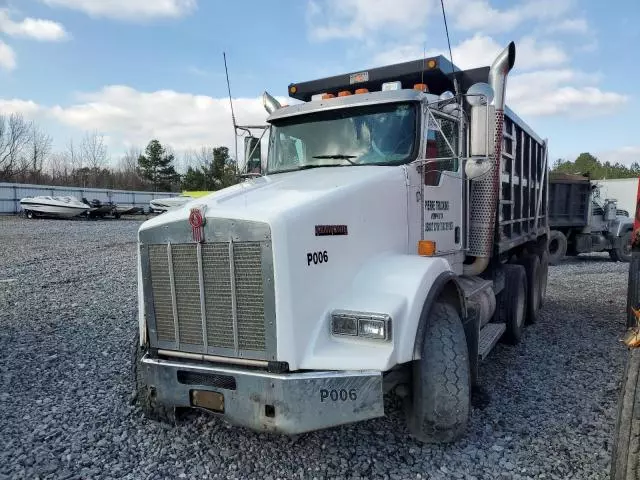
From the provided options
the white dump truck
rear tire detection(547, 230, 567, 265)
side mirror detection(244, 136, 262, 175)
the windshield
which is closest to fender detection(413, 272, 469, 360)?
the white dump truck

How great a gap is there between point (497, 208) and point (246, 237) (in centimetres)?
360

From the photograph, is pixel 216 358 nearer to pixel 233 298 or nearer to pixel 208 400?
pixel 208 400

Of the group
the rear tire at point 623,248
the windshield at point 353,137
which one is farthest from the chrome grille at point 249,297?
the rear tire at point 623,248

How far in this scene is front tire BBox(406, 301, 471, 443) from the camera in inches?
129

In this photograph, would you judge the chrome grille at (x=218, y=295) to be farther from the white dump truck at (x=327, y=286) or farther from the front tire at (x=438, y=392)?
the front tire at (x=438, y=392)

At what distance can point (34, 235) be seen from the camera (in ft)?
63.7

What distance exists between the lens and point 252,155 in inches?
215

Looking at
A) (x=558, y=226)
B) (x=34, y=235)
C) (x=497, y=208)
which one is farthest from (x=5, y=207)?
(x=497, y=208)

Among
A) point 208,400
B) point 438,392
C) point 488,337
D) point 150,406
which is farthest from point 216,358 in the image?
point 488,337

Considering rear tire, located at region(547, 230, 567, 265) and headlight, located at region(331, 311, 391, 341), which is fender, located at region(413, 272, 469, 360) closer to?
headlight, located at region(331, 311, 391, 341)

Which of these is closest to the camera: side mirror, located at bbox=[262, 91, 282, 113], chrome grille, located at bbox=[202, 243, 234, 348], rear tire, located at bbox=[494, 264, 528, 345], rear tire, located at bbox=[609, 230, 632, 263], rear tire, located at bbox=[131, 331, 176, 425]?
chrome grille, located at bbox=[202, 243, 234, 348]

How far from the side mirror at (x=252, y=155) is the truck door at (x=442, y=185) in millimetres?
1943

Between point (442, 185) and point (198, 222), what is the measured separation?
7.75ft

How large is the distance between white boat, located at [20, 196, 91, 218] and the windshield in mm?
28581
